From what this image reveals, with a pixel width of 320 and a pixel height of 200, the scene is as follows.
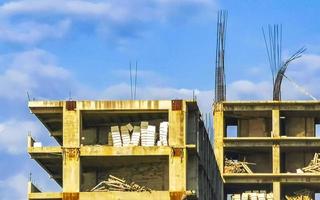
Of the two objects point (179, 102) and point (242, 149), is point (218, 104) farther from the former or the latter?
point (179, 102)

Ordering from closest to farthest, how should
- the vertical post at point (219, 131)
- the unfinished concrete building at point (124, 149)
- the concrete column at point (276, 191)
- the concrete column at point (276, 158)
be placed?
the unfinished concrete building at point (124, 149)
the concrete column at point (276, 191)
the concrete column at point (276, 158)
the vertical post at point (219, 131)

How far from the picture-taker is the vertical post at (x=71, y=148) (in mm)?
72375

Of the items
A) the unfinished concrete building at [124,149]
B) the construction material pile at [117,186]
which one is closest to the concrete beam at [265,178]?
the unfinished concrete building at [124,149]

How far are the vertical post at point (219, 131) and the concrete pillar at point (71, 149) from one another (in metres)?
31.5

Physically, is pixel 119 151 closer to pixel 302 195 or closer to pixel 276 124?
pixel 276 124

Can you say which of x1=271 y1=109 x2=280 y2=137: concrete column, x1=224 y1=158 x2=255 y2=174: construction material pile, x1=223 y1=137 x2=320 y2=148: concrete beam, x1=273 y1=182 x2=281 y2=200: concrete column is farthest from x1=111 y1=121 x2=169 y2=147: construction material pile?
x1=224 y1=158 x2=255 y2=174: construction material pile

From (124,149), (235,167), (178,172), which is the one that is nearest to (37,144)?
(124,149)

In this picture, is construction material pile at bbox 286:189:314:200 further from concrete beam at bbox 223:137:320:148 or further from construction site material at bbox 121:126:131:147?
construction site material at bbox 121:126:131:147

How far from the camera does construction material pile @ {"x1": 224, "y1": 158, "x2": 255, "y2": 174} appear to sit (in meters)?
104

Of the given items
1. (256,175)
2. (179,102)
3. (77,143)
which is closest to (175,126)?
(179,102)

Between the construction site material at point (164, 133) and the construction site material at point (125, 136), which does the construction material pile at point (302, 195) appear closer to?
the construction site material at point (125, 136)

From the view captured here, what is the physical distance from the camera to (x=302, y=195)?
4035 inches

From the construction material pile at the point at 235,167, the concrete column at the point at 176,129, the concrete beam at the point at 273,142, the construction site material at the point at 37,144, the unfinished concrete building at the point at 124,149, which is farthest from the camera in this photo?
the construction material pile at the point at 235,167

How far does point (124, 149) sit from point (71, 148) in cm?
320
